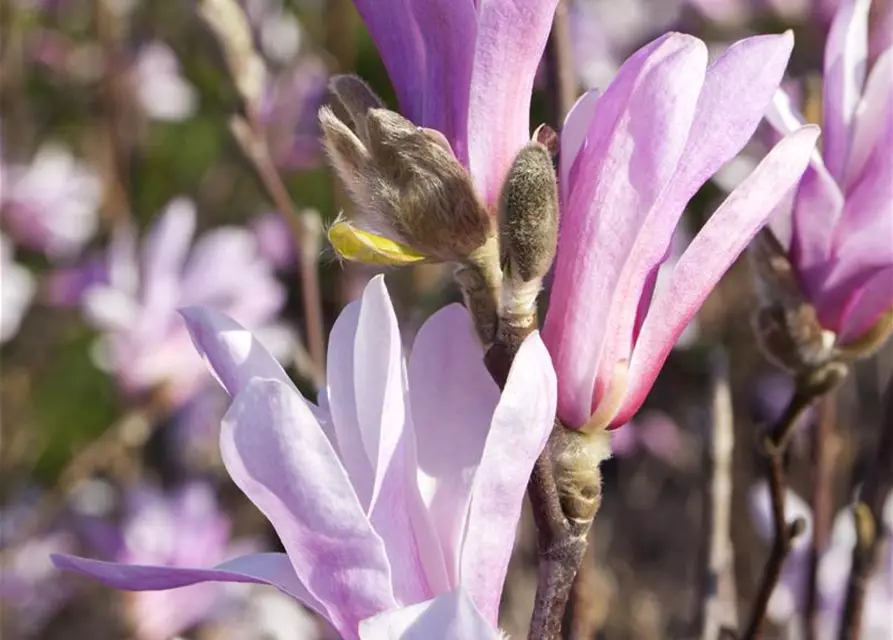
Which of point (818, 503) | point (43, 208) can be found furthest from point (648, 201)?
point (43, 208)

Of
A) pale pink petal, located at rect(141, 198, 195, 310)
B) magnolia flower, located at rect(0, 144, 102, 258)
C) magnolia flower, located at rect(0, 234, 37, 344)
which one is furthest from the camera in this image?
magnolia flower, located at rect(0, 144, 102, 258)

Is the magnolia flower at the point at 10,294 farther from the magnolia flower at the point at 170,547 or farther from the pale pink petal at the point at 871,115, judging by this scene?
the pale pink petal at the point at 871,115

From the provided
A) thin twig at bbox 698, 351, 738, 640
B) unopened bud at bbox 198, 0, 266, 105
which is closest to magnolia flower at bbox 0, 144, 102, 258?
unopened bud at bbox 198, 0, 266, 105

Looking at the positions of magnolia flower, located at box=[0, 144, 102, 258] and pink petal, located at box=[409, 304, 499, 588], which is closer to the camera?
pink petal, located at box=[409, 304, 499, 588]

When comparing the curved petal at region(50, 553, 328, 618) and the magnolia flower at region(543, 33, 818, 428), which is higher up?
the magnolia flower at region(543, 33, 818, 428)

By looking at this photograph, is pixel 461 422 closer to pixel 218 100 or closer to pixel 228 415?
pixel 228 415

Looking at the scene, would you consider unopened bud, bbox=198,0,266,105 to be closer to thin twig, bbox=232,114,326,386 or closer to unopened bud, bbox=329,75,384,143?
thin twig, bbox=232,114,326,386

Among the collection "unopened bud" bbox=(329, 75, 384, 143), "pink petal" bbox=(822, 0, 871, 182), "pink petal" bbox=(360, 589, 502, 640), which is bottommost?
"pink petal" bbox=(360, 589, 502, 640)

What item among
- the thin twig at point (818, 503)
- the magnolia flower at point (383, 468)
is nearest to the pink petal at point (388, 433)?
the magnolia flower at point (383, 468)
